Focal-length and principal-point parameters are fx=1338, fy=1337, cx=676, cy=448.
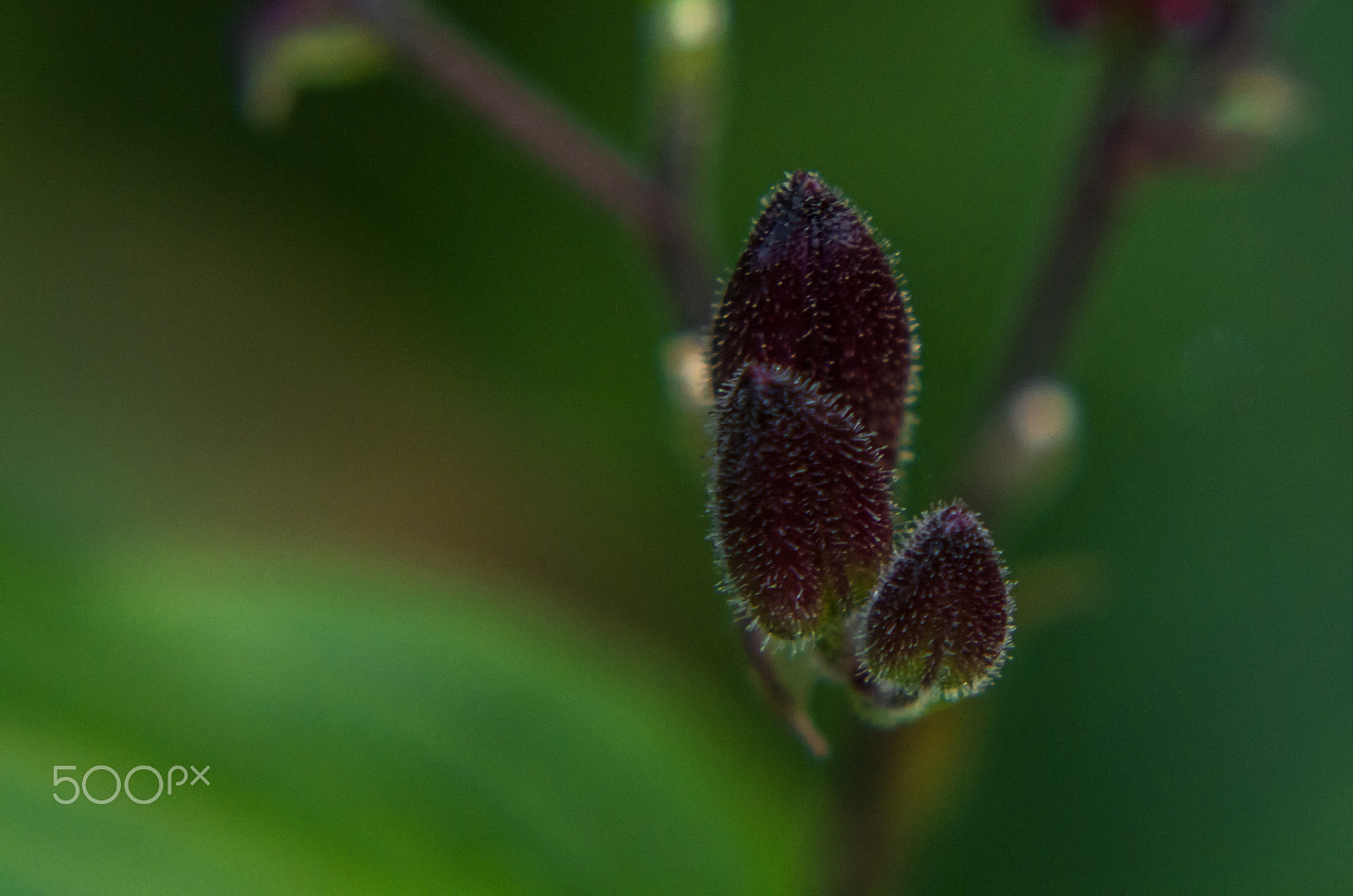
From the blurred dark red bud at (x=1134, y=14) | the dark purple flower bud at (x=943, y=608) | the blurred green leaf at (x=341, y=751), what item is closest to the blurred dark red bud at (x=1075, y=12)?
the blurred dark red bud at (x=1134, y=14)

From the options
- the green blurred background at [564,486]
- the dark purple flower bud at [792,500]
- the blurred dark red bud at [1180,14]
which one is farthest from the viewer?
the green blurred background at [564,486]

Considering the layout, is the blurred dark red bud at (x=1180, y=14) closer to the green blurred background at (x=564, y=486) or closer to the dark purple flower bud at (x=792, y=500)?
the green blurred background at (x=564, y=486)

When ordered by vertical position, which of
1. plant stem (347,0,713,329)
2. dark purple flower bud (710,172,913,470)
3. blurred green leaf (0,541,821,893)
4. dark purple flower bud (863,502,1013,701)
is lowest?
dark purple flower bud (863,502,1013,701)

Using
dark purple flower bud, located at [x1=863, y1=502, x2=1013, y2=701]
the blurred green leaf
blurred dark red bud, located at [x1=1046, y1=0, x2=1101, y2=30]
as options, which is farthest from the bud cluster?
the blurred green leaf

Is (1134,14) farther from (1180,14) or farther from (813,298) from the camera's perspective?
(813,298)

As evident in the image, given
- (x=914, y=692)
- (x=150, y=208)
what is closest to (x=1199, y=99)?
(x=914, y=692)

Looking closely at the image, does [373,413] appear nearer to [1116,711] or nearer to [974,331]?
[974,331]

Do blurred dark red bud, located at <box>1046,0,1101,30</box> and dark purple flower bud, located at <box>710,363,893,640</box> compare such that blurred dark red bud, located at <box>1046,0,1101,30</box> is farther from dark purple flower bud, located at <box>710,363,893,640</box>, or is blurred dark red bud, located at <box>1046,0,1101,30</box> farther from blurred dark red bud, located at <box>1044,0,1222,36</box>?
dark purple flower bud, located at <box>710,363,893,640</box>

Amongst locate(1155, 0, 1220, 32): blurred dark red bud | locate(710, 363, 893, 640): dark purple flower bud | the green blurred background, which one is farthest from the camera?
the green blurred background
